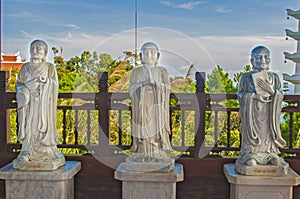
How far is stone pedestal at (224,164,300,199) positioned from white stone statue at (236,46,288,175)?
0.08 metres

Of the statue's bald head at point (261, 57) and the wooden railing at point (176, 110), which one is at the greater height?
the statue's bald head at point (261, 57)

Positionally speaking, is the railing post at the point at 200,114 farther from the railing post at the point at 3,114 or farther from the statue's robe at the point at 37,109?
the railing post at the point at 3,114

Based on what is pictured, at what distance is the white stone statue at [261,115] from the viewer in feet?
12.2

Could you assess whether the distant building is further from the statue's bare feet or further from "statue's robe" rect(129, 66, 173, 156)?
the statue's bare feet

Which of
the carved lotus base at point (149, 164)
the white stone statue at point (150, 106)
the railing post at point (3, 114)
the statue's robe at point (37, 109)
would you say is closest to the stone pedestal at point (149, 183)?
the carved lotus base at point (149, 164)

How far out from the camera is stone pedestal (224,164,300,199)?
3646 mm

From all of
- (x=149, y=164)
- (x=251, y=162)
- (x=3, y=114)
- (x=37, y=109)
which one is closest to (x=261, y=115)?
(x=251, y=162)

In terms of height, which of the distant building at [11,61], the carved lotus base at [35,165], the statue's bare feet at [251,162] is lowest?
the carved lotus base at [35,165]

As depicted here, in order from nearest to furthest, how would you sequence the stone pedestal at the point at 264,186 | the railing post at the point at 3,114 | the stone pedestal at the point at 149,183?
the stone pedestal at the point at 264,186, the stone pedestal at the point at 149,183, the railing post at the point at 3,114

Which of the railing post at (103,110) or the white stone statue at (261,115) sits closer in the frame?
the white stone statue at (261,115)

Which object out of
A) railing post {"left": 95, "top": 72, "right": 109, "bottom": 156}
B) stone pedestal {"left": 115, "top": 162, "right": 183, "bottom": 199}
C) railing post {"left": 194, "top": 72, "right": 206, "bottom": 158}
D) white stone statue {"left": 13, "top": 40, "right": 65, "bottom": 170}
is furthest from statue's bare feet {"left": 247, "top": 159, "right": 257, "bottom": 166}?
white stone statue {"left": 13, "top": 40, "right": 65, "bottom": 170}

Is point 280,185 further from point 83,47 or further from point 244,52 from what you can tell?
point 83,47

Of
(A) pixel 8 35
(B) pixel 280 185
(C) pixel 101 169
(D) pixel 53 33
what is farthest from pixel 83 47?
(B) pixel 280 185

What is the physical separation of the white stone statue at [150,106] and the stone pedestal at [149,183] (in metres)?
0.18
